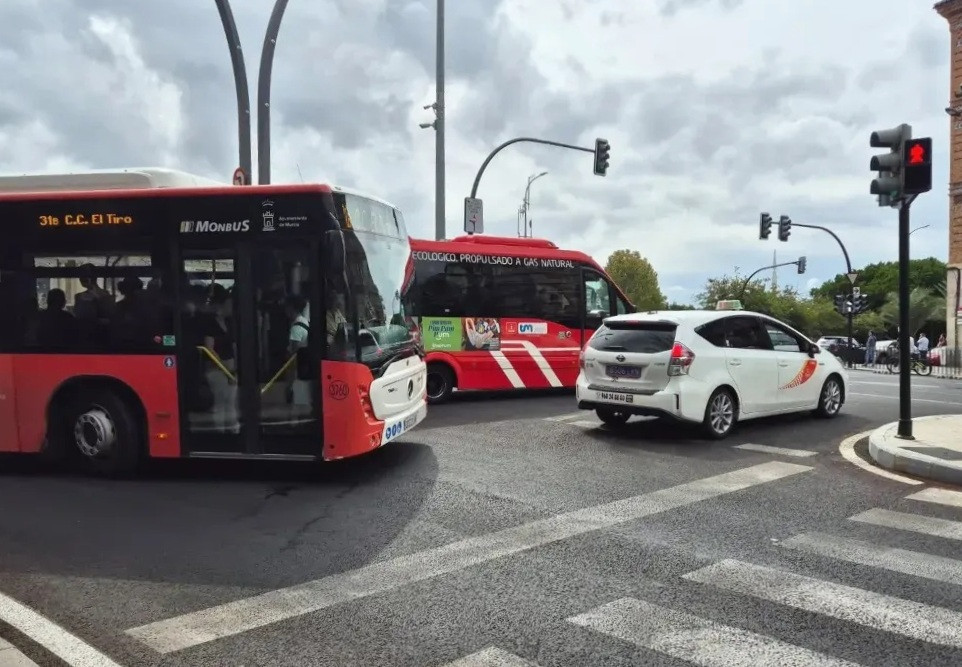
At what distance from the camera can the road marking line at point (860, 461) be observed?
24.1 feet

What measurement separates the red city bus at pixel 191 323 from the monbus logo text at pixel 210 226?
1 cm

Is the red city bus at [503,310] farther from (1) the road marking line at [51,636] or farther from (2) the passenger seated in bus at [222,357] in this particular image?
(1) the road marking line at [51,636]

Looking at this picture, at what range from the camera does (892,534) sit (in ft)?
18.2

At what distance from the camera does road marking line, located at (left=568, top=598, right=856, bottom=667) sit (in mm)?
3553

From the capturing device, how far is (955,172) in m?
35.1

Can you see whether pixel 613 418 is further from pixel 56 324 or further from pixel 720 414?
pixel 56 324

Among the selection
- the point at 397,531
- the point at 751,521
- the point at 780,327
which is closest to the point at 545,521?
the point at 397,531

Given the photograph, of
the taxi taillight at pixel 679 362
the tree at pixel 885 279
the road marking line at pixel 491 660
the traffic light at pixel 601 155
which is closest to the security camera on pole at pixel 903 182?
the taxi taillight at pixel 679 362

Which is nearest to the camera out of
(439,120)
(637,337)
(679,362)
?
(679,362)

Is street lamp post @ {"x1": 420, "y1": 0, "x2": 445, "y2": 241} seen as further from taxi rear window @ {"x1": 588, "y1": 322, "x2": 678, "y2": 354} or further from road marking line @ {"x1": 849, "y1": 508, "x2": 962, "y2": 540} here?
road marking line @ {"x1": 849, "y1": 508, "x2": 962, "y2": 540}

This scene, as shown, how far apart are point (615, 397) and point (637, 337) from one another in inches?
31.1

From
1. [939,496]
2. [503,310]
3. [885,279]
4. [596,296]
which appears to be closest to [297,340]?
[939,496]

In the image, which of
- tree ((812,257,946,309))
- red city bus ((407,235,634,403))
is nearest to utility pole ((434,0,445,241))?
red city bus ((407,235,634,403))

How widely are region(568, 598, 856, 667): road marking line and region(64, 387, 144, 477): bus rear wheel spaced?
5130 millimetres
